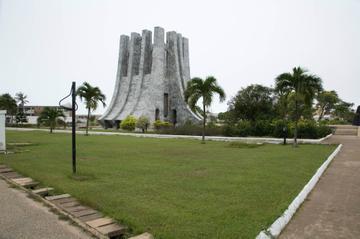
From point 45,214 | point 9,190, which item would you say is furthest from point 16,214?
point 9,190

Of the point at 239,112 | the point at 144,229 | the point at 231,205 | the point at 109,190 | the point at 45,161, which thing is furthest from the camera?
the point at 239,112

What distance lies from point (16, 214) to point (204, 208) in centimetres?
313

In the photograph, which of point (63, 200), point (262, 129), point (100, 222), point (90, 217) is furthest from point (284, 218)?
point (262, 129)

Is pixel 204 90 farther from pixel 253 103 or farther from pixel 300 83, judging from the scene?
pixel 253 103

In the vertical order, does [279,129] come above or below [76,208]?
above

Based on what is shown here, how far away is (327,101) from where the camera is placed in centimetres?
5872

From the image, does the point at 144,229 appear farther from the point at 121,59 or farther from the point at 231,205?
the point at 121,59

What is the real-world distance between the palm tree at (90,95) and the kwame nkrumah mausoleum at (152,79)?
1541 cm

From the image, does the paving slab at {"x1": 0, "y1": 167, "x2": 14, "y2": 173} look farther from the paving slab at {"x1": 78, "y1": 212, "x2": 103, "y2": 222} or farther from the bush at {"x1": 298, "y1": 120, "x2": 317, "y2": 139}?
the bush at {"x1": 298, "y1": 120, "x2": 317, "y2": 139}

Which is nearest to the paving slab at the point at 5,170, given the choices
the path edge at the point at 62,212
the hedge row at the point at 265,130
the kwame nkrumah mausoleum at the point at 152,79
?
the path edge at the point at 62,212

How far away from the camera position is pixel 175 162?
10797 millimetres

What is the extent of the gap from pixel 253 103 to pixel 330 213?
95.9 feet

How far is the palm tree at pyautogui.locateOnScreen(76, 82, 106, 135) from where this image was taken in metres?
26.5

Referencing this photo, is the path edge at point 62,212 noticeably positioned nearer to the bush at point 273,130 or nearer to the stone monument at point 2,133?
the stone monument at point 2,133
